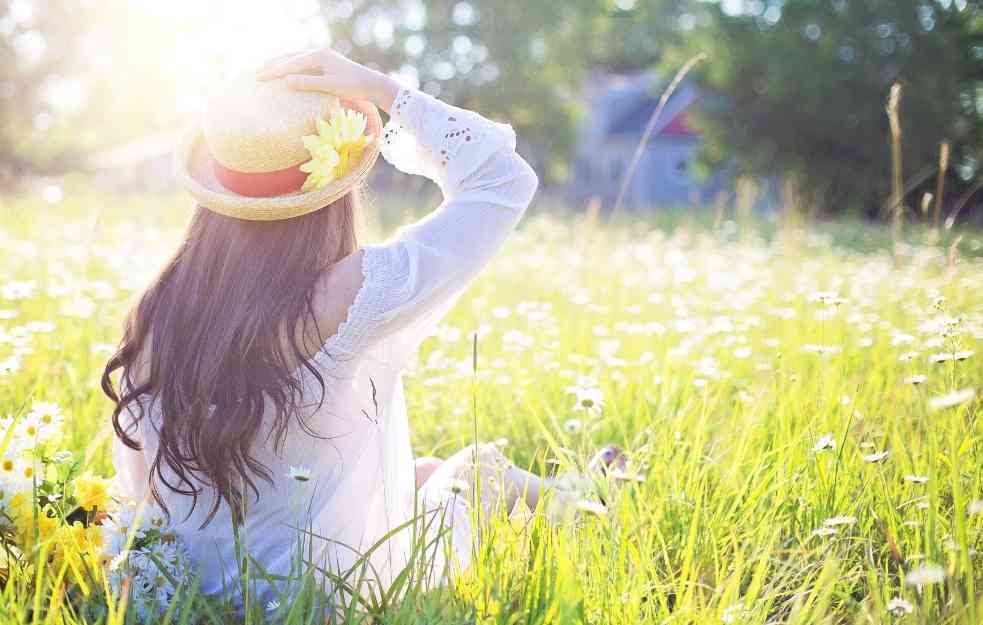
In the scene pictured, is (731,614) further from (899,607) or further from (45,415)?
(45,415)

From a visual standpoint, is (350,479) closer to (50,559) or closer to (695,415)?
(50,559)

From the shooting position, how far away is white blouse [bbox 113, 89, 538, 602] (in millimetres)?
1812

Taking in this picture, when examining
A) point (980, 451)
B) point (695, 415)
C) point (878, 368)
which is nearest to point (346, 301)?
point (695, 415)

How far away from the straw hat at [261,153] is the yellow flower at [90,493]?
24.6 inches

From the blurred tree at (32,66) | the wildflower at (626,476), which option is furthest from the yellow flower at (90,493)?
the blurred tree at (32,66)

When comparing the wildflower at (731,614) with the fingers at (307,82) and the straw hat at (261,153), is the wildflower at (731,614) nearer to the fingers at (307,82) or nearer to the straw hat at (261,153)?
the straw hat at (261,153)

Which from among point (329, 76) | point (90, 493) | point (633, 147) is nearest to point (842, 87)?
point (633, 147)

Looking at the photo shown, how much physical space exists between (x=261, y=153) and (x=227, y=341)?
383 millimetres

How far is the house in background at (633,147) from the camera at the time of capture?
2964 centimetres

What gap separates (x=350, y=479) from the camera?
6.61 feet

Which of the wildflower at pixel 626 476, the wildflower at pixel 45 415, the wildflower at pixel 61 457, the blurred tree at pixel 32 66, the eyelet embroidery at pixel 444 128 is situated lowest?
the wildflower at pixel 626 476

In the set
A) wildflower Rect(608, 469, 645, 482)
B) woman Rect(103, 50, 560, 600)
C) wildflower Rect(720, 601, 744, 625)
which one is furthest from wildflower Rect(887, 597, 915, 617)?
woman Rect(103, 50, 560, 600)

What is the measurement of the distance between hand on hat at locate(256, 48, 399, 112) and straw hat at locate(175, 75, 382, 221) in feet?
0.08

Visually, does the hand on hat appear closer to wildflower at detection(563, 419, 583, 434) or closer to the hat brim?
the hat brim
